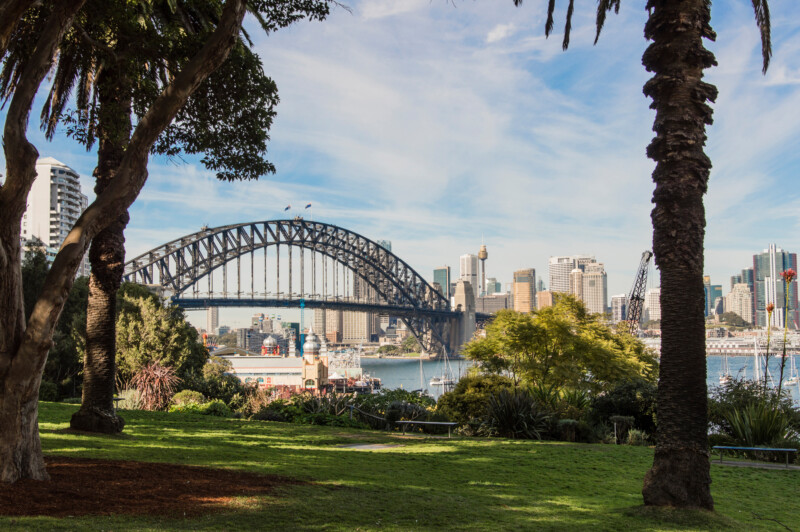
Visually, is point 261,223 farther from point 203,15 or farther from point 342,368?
point 203,15

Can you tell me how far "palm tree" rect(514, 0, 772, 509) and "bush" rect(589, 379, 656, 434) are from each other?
373 inches

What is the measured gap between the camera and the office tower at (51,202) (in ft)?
446

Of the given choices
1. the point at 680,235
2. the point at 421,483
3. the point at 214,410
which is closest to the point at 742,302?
the point at 214,410

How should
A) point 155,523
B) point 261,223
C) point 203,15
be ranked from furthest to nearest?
point 261,223, point 203,15, point 155,523

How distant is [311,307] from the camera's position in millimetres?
92375

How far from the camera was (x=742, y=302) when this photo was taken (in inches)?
7249

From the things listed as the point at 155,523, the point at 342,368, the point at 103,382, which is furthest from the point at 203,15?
the point at 342,368

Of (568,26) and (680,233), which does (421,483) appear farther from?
(568,26)

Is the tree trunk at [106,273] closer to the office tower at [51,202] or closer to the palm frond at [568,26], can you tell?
the palm frond at [568,26]

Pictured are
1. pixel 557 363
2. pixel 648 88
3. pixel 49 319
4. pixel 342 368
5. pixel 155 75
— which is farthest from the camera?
pixel 342 368

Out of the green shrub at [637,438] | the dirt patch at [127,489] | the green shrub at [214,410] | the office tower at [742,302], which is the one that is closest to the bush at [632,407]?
the green shrub at [637,438]

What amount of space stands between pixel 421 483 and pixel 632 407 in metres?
10.3

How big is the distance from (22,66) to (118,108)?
7.23 feet

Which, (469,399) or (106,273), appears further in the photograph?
(469,399)
